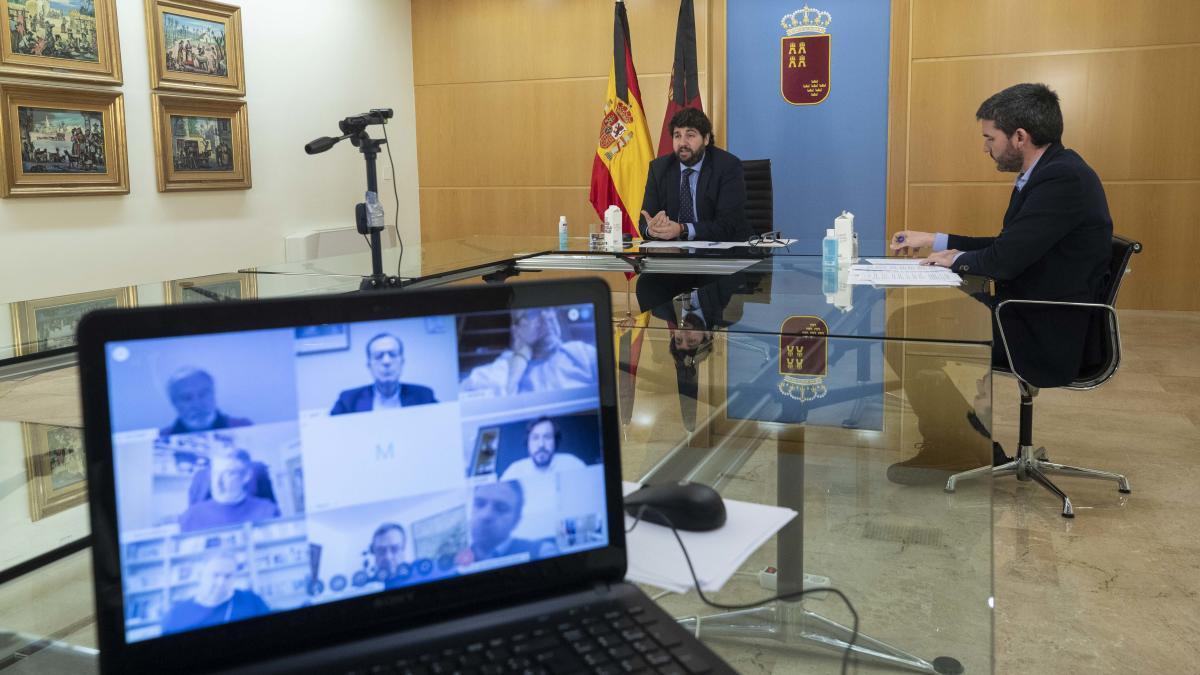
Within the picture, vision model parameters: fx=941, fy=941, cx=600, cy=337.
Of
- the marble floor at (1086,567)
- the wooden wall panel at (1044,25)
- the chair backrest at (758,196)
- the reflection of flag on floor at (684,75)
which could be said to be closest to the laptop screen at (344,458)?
the marble floor at (1086,567)

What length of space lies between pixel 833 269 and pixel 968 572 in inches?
87.5

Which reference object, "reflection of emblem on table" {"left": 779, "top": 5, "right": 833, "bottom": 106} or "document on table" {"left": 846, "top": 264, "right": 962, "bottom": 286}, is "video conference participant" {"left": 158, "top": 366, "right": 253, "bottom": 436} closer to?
"document on table" {"left": 846, "top": 264, "right": 962, "bottom": 286}

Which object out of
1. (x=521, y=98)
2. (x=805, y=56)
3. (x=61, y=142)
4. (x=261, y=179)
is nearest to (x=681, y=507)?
(x=61, y=142)

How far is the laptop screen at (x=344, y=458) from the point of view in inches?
26.3

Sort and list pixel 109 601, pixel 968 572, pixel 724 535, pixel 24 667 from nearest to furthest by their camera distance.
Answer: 1. pixel 109 601
2. pixel 724 535
3. pixel 968 572
4. pixel 24 667

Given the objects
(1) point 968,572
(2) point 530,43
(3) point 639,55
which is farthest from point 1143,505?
(2) point 530,43

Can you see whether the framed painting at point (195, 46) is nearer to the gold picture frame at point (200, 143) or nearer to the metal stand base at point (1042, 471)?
the gold picture frame at point (200, 143)

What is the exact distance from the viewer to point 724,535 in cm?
97

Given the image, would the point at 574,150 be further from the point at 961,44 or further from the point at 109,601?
the point at 109,601

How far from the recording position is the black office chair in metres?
3.01

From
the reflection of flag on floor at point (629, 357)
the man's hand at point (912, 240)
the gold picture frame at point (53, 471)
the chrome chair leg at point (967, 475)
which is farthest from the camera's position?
the man's hand at point (912, 240)

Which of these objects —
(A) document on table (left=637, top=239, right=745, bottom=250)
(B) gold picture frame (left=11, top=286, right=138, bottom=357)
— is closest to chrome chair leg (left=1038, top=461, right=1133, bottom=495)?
(A) document on table (left=637, top=239, right=745, bottom=250)

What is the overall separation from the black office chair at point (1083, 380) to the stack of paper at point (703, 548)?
7.52 feet

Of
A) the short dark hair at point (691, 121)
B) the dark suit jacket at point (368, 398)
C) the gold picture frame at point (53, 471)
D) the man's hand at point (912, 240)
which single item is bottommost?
the gold picture frame at point (53, 471)
